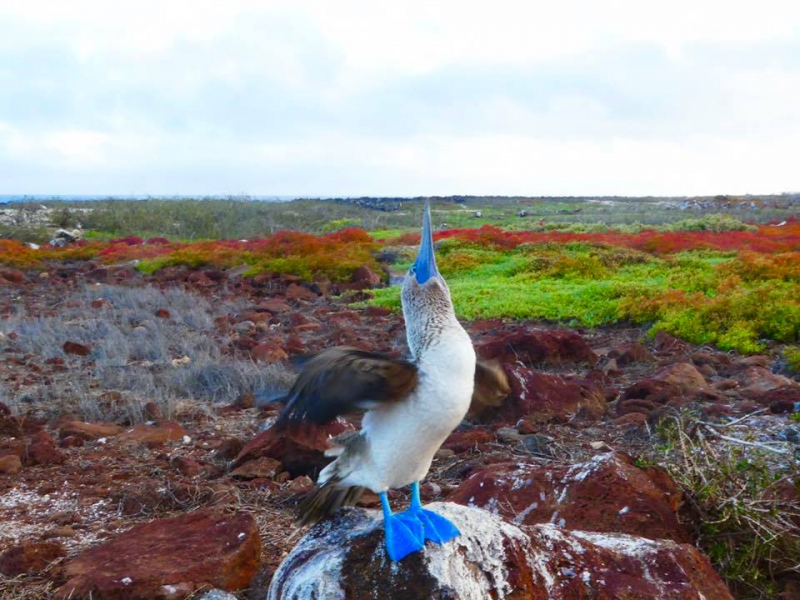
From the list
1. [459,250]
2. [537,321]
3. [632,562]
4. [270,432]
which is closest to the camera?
[632,562]

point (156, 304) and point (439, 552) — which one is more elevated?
point (439, 552)

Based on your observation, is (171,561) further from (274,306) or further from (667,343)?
(274,306)

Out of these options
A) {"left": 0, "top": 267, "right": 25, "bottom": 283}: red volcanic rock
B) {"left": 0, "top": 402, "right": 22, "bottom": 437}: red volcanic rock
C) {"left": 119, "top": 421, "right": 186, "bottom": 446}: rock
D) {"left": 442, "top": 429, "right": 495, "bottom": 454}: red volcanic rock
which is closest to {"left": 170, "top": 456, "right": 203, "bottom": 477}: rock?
{"left": 119, "top": 421, "right": 186, "bottom": 446}: rock

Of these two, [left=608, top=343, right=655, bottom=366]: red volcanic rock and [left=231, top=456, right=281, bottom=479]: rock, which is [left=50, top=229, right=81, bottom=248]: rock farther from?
[left=231, top=456, right=281, bottom=479]: rock

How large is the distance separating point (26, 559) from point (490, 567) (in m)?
2.28

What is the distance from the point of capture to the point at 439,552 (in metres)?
2.53

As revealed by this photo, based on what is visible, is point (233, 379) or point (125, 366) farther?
point (125, 366)

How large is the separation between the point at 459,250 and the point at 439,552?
1479cm

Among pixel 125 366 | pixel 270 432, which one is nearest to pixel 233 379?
pixel 125 366

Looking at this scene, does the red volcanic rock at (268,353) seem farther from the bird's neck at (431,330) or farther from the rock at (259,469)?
the bird's neck at (431,330)

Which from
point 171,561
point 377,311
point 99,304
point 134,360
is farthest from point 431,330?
point 99,304

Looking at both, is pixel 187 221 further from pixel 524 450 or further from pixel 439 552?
pixel 439 552

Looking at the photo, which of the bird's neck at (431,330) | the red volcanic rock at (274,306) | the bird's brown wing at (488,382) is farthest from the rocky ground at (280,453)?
the red volcanic rock at (274,306)

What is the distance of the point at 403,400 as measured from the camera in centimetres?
244
